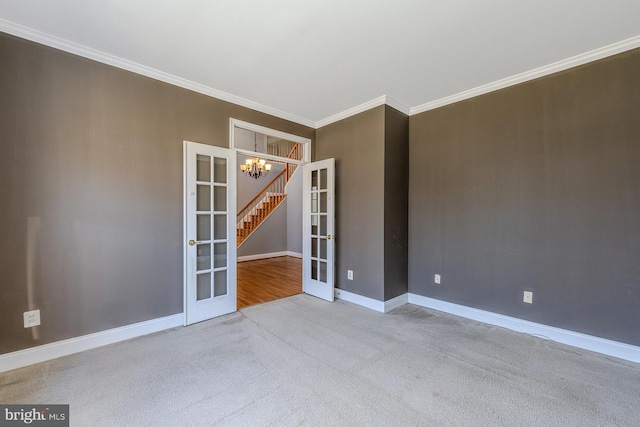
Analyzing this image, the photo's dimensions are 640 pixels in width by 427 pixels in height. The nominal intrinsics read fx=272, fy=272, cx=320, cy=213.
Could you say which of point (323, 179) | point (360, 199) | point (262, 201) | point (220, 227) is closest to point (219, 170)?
point (220, 227)

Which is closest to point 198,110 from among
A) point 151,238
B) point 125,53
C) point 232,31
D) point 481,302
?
point 125,53

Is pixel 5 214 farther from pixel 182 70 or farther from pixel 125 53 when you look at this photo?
pixel 182 70

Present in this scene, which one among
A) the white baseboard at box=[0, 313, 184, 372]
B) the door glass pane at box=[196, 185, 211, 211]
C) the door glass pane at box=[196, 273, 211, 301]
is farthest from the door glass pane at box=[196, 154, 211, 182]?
the white baseboard at box=[0, 313, 184, 372]

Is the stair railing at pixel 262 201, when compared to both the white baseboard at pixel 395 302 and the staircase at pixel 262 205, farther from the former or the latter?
the white baseboard at pixel 395 302

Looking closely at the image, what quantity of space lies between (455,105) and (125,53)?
3726mm

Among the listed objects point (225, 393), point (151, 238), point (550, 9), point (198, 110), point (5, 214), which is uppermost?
point (550, 9)

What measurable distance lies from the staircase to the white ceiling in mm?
4611

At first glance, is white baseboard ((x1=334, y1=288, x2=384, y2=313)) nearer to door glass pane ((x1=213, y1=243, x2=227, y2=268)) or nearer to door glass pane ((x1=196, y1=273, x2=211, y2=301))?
door glass pane ((x1=213, y1=243, x2=227, y2=268))

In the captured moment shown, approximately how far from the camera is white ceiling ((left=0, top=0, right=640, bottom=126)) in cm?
A: 201

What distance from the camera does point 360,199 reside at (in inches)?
152

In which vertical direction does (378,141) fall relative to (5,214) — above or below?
above

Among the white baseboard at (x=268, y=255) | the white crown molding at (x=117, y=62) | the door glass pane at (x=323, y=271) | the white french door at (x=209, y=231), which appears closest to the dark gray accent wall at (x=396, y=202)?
the door glass pane at (x=323, y=271)

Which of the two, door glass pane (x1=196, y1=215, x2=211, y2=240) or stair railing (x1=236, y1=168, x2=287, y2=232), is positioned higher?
stair railing (x1=236, y1=168, x2=287, y2=232)

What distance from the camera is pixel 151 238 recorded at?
9.52ft
